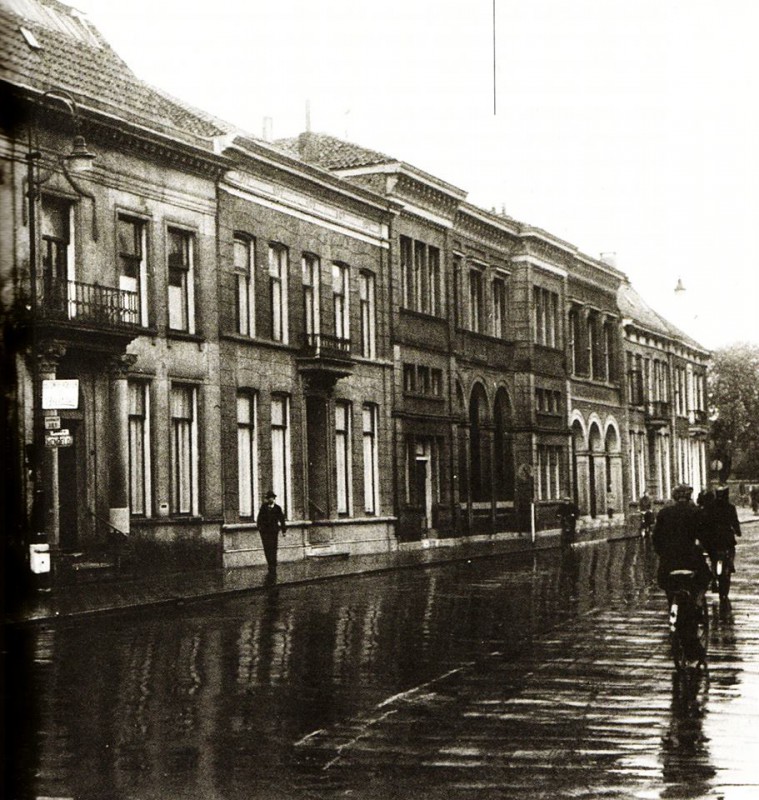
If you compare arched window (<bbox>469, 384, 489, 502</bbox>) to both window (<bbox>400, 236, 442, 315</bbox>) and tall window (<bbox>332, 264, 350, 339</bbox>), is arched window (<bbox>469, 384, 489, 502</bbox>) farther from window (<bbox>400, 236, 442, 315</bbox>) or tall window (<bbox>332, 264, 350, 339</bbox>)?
tall window (<bbox>332, 264, 350, 339</bbox>)

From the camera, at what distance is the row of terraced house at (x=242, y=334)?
27562 mm

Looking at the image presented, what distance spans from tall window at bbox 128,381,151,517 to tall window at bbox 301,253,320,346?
8.41 m

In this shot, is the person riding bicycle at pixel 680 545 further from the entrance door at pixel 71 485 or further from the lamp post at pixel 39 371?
the entrance door at pixel 71 485

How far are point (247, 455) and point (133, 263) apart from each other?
254 inches

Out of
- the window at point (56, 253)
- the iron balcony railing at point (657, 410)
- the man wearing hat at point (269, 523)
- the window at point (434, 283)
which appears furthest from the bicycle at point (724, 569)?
the iron balcony railing at point (657, 410)

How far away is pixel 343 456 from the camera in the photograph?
40500mm

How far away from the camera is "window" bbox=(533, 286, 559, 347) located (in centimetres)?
5788

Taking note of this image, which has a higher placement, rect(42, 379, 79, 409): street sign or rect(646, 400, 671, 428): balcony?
rect(646, 400, 671, 428): balcony

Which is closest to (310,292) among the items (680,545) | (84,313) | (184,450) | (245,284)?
(245,284)

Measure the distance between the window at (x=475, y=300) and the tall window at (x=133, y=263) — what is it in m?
21.8

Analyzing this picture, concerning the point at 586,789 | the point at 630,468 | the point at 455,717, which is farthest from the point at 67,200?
the point at 630,468

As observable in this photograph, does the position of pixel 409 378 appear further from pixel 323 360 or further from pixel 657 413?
pixel 657 413

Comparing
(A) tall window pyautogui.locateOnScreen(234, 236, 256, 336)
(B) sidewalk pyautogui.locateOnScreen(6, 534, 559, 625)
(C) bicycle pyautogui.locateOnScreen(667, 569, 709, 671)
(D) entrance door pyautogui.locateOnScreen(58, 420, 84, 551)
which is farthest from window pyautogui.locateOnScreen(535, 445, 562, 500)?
(C) bicycle pyautogui.locateOnScreen(667, 569, 709, 671)

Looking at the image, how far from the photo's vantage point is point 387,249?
144 ft
